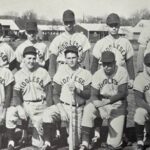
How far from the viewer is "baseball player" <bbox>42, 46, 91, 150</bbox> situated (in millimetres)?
2008

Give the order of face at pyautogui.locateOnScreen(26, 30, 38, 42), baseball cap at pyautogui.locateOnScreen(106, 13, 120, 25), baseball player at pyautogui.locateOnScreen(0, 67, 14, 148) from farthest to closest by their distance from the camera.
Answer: face at pyautogui.locateOnScreen(26, 30, 38, 42) → baseball cap at pyautogui.locateOnScreen(106, 13, 120, 25) → baseball player at pyautogui.locateOnScreen(0, 67, 14, 148)

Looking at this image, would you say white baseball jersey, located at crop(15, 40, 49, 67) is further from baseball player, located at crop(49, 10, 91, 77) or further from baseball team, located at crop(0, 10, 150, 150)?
baseball team, located at crop(0, 10, 150, 150)

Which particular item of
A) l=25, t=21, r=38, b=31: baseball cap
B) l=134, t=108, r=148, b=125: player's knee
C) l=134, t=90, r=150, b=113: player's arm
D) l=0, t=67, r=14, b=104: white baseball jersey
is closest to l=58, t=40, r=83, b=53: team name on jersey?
l=25, t=21, r=38, b=31: baseball cap

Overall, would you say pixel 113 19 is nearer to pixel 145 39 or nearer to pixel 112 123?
pixel 145 39

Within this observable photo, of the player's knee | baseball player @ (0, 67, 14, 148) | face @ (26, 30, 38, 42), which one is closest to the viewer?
the player's knee

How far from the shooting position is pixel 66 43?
2355 millimetres

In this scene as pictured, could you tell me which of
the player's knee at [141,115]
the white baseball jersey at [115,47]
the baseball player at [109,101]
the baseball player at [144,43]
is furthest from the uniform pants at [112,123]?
the baseball player at [144,43]

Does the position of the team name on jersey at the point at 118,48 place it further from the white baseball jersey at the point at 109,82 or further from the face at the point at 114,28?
the white baseball jersey at the point at 109,82

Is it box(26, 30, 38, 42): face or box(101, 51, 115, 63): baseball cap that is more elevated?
box(26, 30, 38, 42): face

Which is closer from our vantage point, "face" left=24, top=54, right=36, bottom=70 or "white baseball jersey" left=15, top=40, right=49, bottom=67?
"face" left=24, top=54, right=36, bottom=70

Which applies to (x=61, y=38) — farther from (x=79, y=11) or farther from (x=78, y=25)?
(x=78, y=25)

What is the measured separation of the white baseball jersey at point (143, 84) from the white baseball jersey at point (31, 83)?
0.60 meters

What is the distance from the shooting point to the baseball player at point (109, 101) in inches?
78.5

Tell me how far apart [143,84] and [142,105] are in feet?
0.48
